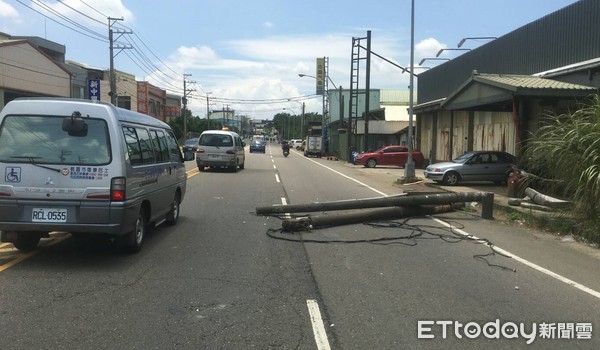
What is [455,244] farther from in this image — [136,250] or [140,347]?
[140,347]

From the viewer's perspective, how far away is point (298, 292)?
604cm

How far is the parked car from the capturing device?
70.2ft

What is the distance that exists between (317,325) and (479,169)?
17.9 metres

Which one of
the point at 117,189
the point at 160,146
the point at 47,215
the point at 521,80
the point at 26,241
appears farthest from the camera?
the point at 521,80

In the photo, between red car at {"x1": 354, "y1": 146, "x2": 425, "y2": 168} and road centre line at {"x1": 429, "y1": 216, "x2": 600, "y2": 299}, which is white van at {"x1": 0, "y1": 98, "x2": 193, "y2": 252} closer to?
road centre line at {"x1": 429, "y1": 216, "x2": 600, "y2": 299}

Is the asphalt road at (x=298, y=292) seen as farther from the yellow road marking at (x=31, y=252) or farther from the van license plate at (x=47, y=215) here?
the van license plate at (x=47, y=215)

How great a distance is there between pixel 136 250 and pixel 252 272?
1.91m

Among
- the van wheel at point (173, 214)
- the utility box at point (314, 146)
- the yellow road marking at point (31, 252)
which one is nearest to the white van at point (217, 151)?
the van wheel at point (173, 214)

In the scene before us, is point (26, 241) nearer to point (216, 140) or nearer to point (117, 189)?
point (117, 189)

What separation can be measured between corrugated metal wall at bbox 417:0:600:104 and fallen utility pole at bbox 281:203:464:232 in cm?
905

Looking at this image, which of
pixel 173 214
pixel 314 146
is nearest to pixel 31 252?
pixel 173 214

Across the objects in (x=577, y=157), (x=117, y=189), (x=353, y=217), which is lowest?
(x=353, y=217)

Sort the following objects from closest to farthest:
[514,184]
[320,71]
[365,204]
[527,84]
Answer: [365,204], [514,184], [527,84], [320,71]

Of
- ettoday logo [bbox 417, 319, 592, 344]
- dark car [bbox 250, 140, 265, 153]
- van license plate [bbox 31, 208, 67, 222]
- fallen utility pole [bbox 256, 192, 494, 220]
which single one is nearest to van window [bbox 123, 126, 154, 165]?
van license plate [bbox 31, 208, 67, 222]
